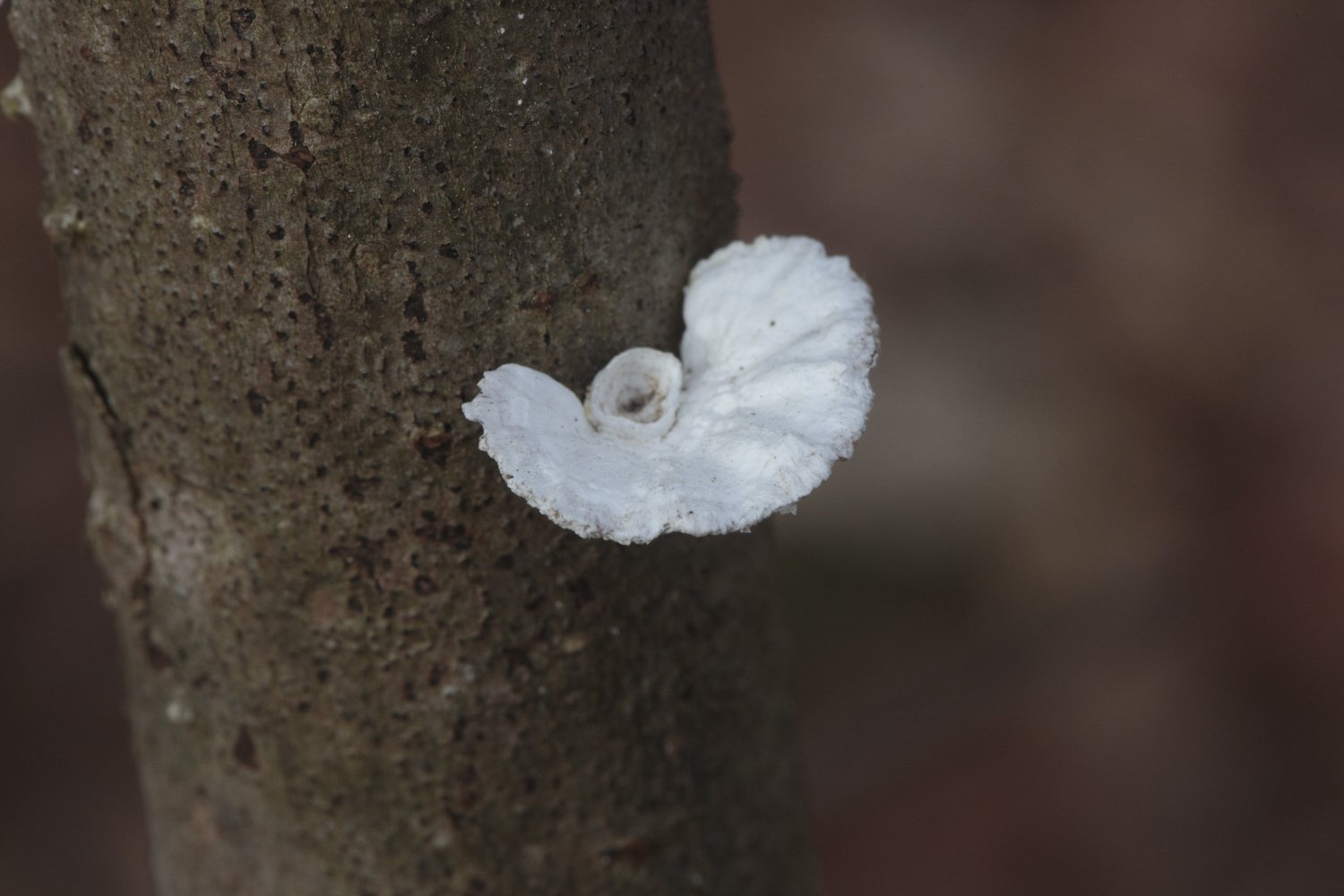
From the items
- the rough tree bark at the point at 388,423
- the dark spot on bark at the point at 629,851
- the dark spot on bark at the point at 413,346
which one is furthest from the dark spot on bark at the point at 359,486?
the dark spot on bark at the point at 629,851

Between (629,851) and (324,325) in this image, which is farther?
(629,851)

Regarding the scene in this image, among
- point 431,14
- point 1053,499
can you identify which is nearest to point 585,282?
point 431,14

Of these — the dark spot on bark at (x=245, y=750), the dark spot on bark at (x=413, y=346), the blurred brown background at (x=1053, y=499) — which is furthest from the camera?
the blurred brown background at (x=1053, y=499)

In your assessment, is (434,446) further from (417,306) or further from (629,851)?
(629,851)

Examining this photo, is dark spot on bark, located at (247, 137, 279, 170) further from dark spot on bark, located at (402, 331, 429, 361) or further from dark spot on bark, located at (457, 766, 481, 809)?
dark spot on bark, located at (457, 766, 481, 809)

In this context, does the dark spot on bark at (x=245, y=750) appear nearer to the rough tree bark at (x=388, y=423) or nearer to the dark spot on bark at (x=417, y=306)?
the rough tree bark at (x=388, y=423)

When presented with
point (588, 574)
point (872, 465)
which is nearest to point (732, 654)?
point (588, 574)

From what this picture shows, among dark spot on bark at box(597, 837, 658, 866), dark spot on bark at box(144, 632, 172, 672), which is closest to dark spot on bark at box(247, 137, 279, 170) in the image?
dark spot on bark at box(144, 632, 172, 672)

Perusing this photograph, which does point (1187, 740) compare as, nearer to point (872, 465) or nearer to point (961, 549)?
point (961, 549)
